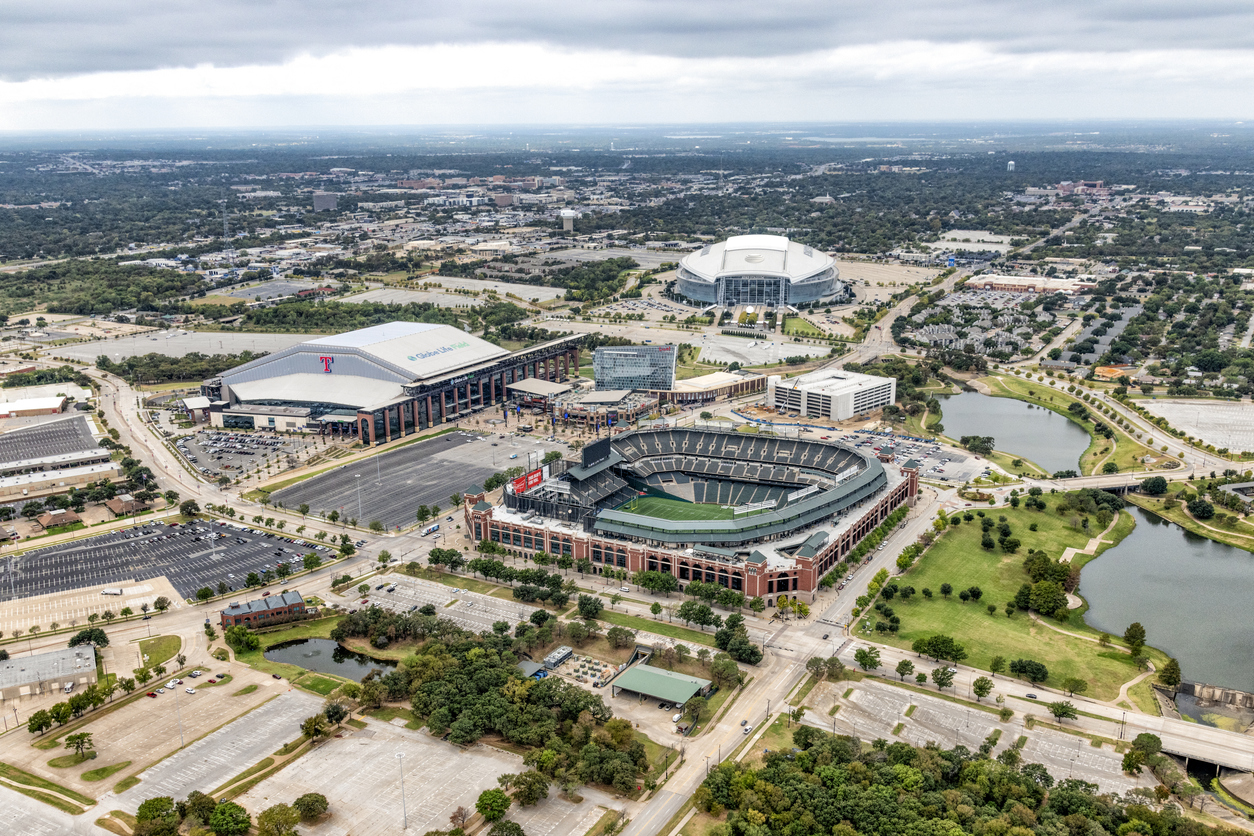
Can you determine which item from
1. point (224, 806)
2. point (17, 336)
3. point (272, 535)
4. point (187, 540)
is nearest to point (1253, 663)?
point (224, 806)

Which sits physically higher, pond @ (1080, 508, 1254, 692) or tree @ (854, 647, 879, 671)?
tree @ (854, 647, 879, 671)

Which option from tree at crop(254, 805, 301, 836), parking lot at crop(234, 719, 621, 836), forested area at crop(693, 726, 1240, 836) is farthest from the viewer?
parking lot at crop(234, 719, 621, 836)

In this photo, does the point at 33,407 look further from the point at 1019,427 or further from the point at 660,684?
the point at 1019,427

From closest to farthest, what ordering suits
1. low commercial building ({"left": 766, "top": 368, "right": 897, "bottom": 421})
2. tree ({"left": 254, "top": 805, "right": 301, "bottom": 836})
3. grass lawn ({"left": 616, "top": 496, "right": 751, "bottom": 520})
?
tree ({"left": 254, "top": 805, "right": 301, "bottom": 836}), grass lawn ({"left": 616, "top": 496, "right": 751, "bottom": 520}), low commercial building ({"left": 766, "top": 368, "right": 897, "bottom": 421})

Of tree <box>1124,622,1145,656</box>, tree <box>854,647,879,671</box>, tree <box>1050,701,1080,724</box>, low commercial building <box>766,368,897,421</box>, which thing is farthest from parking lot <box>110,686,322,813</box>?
low commercial building <box>766,368,897,421</box>

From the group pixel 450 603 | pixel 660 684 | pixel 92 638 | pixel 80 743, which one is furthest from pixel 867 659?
pixel 92 638

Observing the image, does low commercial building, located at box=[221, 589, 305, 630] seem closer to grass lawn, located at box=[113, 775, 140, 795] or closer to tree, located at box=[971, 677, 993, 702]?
grass lawn, located at box=[113, 775, 140, 795]

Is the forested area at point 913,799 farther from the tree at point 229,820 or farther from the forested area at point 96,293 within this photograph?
the forested area at point 96,293
